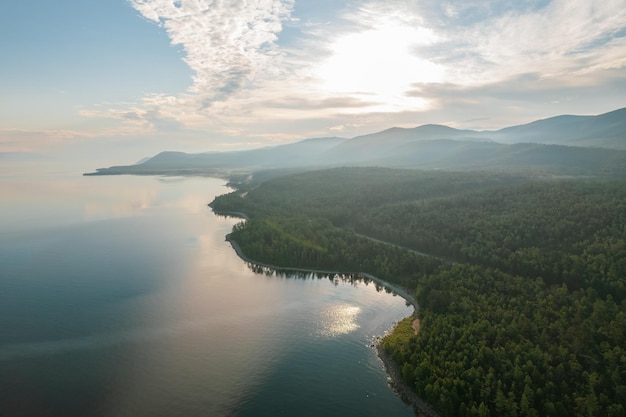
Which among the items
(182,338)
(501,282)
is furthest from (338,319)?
(501,282)

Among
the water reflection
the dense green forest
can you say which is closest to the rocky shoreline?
the dense green forest

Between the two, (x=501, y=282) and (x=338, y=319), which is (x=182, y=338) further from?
(x=501, y=282)

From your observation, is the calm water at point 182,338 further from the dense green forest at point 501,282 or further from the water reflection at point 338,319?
the dense green forest at point 501,282

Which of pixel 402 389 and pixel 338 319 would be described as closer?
pixel 402 389

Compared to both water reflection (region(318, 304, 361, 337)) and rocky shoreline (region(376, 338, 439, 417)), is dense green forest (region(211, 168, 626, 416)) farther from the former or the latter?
water reflection (region(318, 304, 361, 337))

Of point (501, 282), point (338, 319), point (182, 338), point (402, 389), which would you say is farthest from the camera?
point (501, 282)
